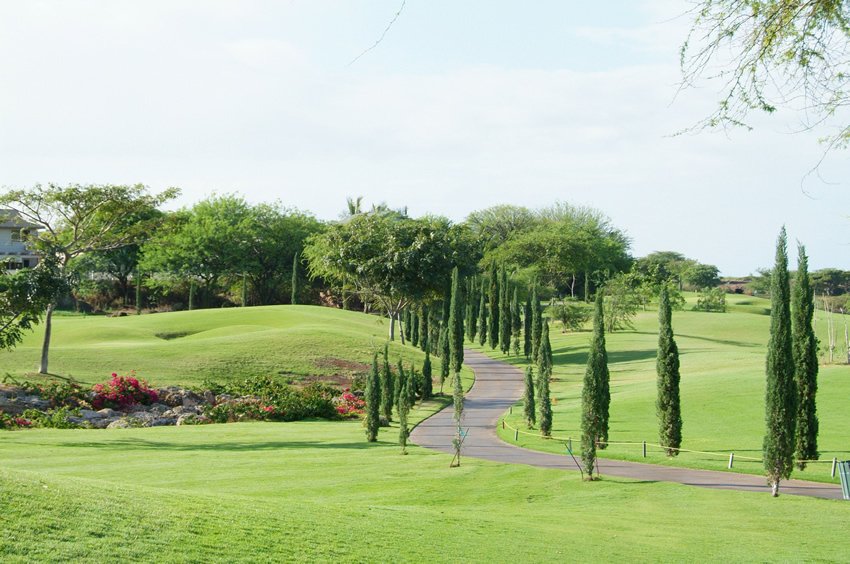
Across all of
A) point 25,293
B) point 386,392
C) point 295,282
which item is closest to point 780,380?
point 386,392

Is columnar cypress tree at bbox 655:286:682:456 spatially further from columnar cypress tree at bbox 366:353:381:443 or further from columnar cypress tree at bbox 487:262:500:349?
columnar cypress tree at bbox 487:262:500:349

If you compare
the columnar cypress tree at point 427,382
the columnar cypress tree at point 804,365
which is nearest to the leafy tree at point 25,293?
the columnar cypress tree at point 427,382

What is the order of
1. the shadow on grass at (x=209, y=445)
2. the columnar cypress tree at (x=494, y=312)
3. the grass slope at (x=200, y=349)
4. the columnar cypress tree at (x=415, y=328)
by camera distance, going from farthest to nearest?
the columnar cypress tree at (x=415, y=328) → the columnar cypress tree at (x=494, y=312) → the grass slope at (x=200, y=349) → the shadow on grass at (x=209, y=445)

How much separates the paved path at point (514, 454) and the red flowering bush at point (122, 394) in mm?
13635

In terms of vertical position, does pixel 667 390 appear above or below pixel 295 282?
below

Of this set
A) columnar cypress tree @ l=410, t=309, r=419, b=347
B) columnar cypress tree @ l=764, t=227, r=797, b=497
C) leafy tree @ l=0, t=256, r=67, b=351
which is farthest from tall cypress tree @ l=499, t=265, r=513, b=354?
columnar cypress tree @ l=764, t=227, r=797, b=497

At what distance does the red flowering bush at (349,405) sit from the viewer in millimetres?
44750

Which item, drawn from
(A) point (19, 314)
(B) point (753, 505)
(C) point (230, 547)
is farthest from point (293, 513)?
(A) point (19, 314)

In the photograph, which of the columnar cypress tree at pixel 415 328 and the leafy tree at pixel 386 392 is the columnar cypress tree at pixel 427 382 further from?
the columnar cypress tree at pixel 415 328

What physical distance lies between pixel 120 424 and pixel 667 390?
894 inches

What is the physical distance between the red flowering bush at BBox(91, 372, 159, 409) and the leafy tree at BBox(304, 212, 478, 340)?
91.2ft

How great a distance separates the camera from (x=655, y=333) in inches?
3425

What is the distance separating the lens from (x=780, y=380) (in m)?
24.5

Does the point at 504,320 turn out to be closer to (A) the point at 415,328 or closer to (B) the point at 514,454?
(A) the point at 415,328
